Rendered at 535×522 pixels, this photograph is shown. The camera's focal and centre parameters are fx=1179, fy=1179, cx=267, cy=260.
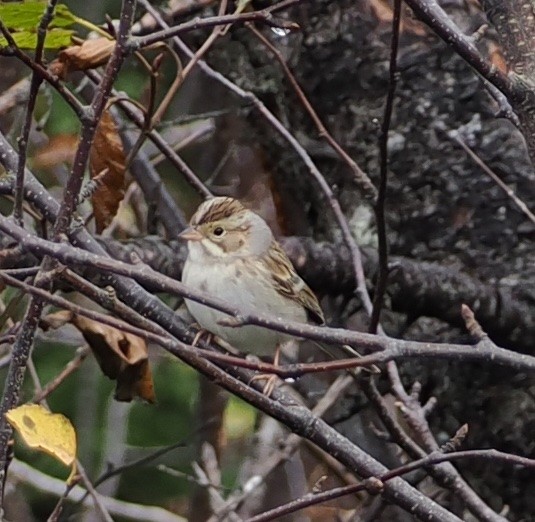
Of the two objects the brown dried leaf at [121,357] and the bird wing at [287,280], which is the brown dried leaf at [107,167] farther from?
the bird wing at [287,280]

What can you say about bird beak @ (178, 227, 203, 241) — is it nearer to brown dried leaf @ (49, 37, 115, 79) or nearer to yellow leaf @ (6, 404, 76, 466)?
brown dried leaf @ (49, 37, 115, 79)

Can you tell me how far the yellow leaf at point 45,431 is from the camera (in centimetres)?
172

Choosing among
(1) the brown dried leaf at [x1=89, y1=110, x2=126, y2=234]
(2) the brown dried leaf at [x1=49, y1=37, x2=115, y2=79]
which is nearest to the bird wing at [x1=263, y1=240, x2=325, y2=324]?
(1) the brown dried leaf at [x1=89, y1=110, x2=126, y2=234]

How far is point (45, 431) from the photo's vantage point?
1.77 metres

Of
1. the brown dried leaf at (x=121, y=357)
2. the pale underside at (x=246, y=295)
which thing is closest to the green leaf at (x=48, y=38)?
the brown dried leaf at (x=121, y=357)

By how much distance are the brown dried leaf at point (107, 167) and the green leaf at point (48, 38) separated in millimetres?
388

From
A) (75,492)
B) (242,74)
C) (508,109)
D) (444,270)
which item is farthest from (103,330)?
(75,492)

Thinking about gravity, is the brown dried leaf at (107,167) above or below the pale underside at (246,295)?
above

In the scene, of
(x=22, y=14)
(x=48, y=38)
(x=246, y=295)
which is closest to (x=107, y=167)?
(x=48, y=38)

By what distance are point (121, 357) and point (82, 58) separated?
593 mm

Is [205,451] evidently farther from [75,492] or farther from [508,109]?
[508,109]

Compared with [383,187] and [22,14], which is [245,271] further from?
[22,14]

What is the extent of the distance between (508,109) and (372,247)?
4.69ft

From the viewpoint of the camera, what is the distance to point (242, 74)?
3797 millimetres
